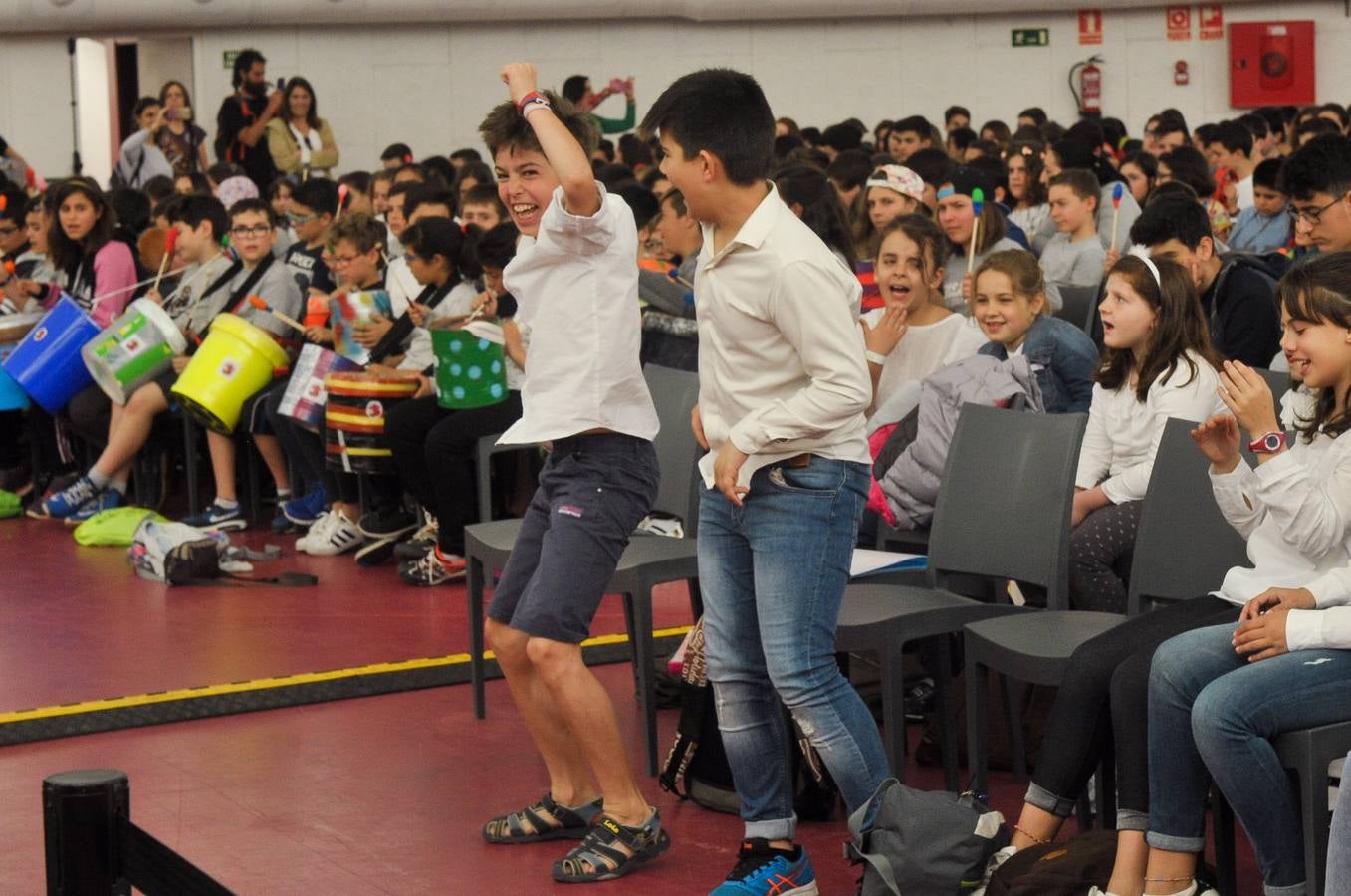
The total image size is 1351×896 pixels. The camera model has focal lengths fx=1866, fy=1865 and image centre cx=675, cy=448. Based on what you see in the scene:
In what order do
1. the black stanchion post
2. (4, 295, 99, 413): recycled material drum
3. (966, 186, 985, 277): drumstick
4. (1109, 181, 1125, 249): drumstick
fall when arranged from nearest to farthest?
the black stanchion post
(966, 186, 985, 277): drumstick
(4, 295, 99, 413): recycled material drum
(1109, 181, 1125, 249): drumstick

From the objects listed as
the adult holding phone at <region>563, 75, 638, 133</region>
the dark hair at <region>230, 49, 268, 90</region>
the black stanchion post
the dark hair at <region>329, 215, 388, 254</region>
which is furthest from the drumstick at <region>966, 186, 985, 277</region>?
the dark hair at <region>230, 49, 268, 90</region>

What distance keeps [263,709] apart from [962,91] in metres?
12.3

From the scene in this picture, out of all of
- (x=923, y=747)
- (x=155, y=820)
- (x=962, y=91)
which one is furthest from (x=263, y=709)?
(x=962, y=91)

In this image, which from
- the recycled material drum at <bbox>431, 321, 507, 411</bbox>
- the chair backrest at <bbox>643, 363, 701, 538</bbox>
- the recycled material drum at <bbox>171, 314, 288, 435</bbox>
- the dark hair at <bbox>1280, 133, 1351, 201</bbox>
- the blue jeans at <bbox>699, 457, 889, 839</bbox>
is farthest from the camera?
the recycled material drum at <bbox>171, 314, 288, 435</bbox>

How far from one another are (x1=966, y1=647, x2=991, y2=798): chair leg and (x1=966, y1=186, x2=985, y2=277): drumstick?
3.07 metres

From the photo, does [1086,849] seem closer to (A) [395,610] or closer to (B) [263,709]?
(B) [263,709]

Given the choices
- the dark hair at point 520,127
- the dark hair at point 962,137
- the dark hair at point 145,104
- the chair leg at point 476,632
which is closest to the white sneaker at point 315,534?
the chair leg at point 476,632

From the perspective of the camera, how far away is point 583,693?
12.0 feet

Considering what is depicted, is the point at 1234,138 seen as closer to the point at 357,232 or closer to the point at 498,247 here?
the point at 357,232

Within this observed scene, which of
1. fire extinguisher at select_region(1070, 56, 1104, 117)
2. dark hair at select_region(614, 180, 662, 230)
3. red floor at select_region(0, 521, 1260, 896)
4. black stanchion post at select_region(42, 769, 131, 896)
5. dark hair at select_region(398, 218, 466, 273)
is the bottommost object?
red floor at select_region(0, 521, 1260, 896)

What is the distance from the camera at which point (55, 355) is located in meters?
7.87

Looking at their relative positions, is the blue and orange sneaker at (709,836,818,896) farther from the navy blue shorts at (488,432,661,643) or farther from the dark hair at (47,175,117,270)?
the dark hair at (47,175,117,270)

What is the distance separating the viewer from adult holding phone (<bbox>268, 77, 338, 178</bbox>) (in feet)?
45.1

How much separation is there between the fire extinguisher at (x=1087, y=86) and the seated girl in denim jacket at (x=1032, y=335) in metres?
11.4
